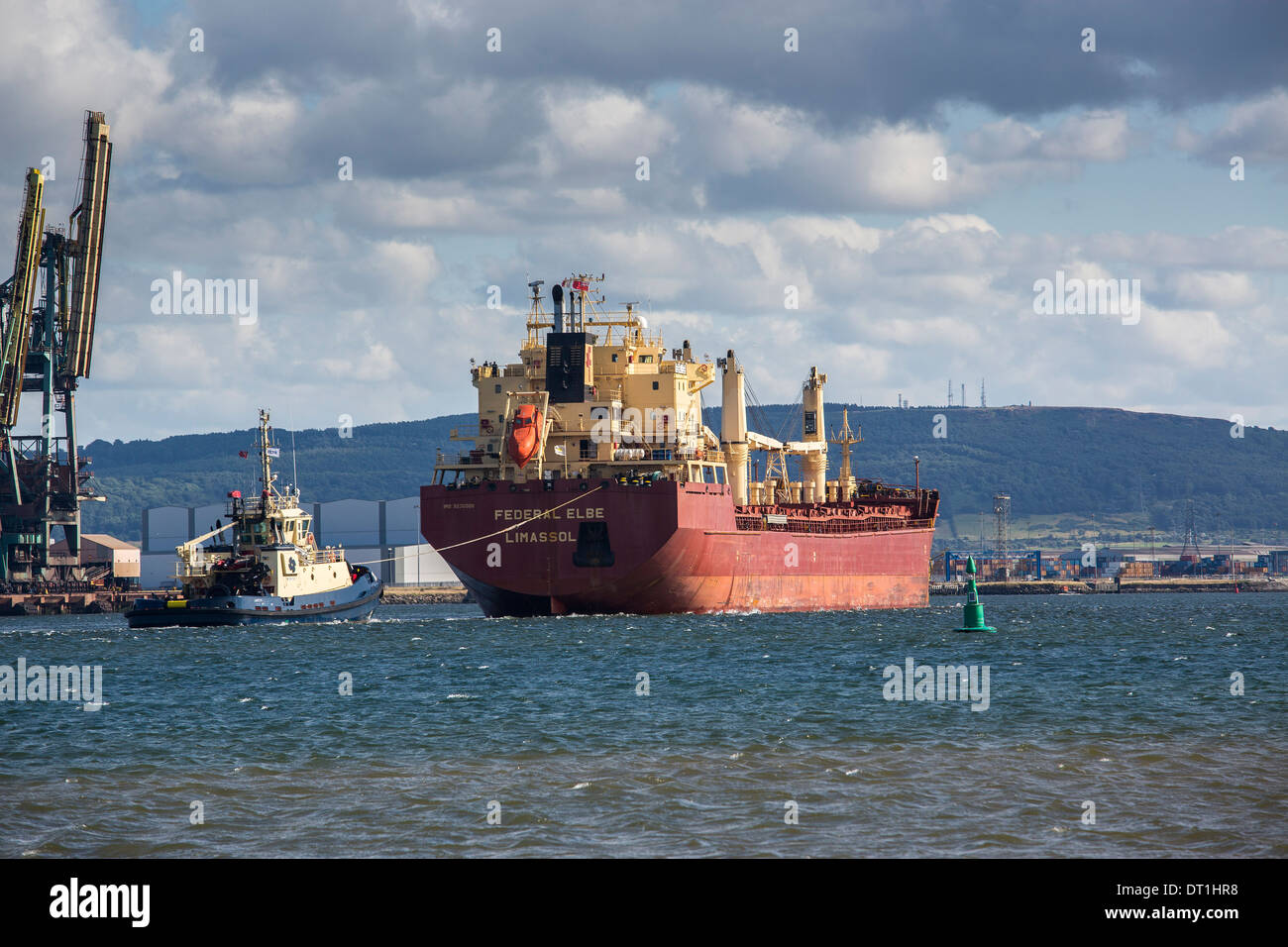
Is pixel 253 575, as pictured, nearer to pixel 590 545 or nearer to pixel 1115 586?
pixel 590 545

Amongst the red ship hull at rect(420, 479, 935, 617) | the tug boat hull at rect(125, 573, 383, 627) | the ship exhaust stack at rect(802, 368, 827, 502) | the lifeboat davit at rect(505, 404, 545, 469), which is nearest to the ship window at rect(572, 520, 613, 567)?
the red ship hull at rect(420, 479, 935, 617)

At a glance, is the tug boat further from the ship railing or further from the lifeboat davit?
the ship railing

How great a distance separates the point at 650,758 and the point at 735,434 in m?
51.0

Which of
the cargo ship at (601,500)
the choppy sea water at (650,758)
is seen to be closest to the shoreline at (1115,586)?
the cargo ship at (601,500)

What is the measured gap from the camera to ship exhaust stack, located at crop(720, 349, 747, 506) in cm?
7206

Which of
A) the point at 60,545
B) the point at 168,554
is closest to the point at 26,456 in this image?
the point at 60,545

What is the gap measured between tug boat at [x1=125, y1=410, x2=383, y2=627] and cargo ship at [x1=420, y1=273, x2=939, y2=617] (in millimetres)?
6029

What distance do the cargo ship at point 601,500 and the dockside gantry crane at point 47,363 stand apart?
46.2 meters

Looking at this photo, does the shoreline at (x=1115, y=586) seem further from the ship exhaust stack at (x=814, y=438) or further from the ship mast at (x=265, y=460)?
the ship mast at (x=265, y=460)

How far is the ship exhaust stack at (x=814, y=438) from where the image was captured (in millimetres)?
86125

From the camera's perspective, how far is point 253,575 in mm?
59812
